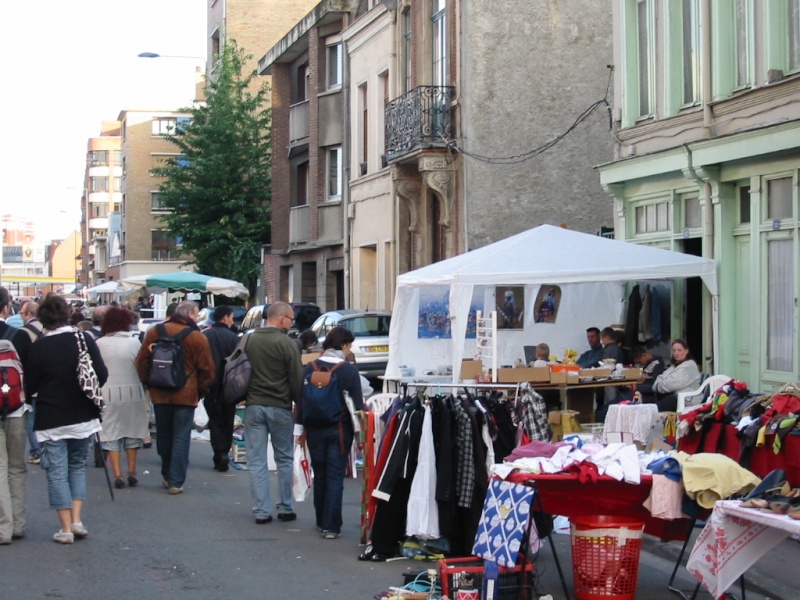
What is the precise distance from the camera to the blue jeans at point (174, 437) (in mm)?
12039

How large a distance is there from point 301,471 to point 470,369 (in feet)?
15.6

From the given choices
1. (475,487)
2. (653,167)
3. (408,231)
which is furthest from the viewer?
(408,231)

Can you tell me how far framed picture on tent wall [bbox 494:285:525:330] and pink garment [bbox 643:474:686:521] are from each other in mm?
10039

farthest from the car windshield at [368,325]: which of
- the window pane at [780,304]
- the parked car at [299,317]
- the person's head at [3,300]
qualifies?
the person's head at [3,300]

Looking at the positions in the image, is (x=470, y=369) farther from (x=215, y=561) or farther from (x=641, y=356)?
(x=215, y=561)

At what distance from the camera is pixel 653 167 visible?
52.5ft

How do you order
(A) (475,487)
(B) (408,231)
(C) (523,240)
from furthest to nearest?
(B) (408,231) → (C) (523,240) → (A) (475,487)

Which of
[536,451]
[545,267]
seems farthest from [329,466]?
[545,267]

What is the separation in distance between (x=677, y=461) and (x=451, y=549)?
229cm

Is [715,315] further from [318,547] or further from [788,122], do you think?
[318,547]

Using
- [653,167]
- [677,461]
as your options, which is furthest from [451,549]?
[653,167]

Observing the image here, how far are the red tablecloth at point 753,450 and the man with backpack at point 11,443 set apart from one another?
5.59 m

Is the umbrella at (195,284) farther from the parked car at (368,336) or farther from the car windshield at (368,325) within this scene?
the car windshield at (368,325)

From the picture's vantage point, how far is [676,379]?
45.5 ft
